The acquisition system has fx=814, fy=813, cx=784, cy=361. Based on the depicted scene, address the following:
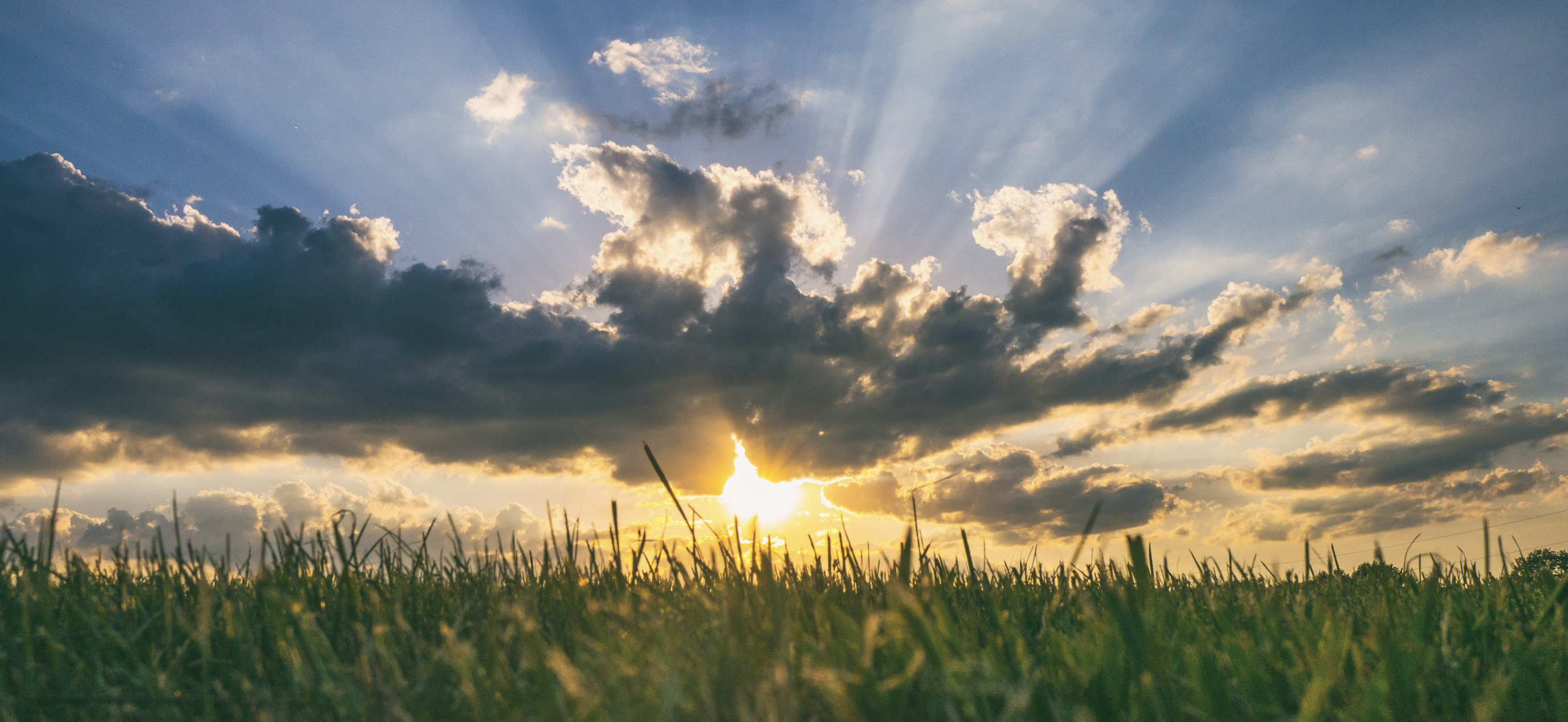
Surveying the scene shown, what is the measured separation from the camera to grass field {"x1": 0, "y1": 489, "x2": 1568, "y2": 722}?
2539 millimetres

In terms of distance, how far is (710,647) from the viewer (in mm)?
2783

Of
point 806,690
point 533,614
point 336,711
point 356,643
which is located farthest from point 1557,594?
point 356,643

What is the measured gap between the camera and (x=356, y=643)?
3758 millimetres

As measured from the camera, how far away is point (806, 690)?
265 cm

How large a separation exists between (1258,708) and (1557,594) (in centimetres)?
292

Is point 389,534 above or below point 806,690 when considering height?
above

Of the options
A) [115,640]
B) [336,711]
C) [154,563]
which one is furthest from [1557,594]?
[154,563]

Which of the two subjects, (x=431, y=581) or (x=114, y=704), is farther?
(x=431, y=581)

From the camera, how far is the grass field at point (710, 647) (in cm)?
254

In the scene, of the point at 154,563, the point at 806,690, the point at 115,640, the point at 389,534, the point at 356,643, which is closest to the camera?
the point at 806,690

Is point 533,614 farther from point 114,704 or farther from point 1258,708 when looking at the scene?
point 1258,708

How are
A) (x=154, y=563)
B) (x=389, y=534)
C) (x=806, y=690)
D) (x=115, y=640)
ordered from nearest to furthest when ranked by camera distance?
(x=806, y=690), (x=115, y=640), (x=154, y=563), (x=389, y=534)

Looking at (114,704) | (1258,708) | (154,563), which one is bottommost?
(1258,708)

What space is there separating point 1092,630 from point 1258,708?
69 cm
